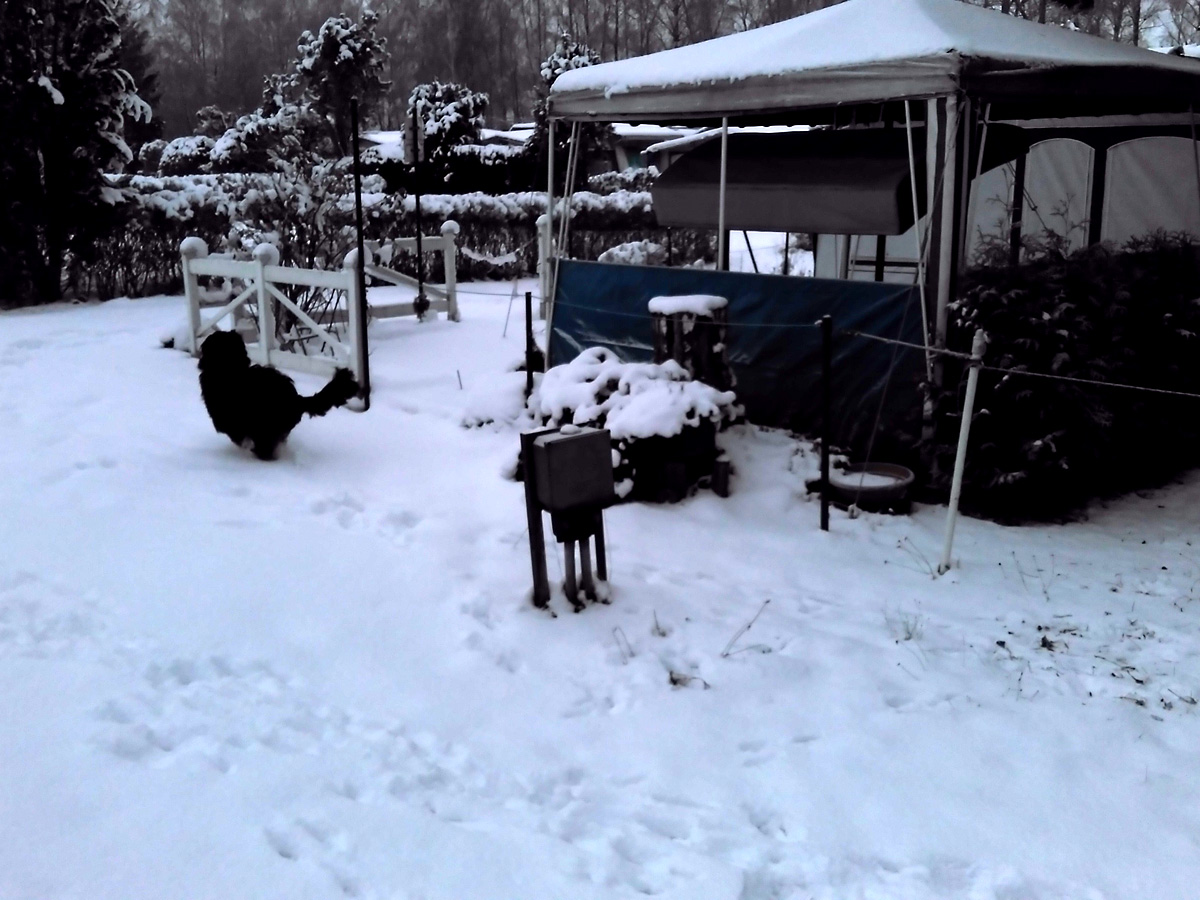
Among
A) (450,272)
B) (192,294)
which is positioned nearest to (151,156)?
(450,272)

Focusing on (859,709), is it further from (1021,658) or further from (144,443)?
(144,443)

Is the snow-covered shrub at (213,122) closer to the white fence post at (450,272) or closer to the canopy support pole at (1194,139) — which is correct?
the white fence post at (450,272)

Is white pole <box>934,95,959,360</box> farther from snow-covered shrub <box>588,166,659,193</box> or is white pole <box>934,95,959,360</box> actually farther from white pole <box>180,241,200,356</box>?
snow-covered shrub <box>588,166,659,193</box>

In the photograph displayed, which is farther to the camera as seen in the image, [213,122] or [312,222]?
[213,122]

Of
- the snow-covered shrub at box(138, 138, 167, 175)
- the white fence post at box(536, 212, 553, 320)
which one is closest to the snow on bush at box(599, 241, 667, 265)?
the white fence post at box(536, 212, 553, 320)

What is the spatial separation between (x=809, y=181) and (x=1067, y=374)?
318 centimetres

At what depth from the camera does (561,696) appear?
3.93m

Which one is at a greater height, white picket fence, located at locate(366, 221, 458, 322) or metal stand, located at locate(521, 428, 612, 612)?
white picket fence, located at locate(366, 221, 458, 322)

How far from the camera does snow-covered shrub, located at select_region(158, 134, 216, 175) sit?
29016 mm

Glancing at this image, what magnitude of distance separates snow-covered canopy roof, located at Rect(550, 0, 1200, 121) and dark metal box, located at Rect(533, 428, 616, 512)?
318 cm

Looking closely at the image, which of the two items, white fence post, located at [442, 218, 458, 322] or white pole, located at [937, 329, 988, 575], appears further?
white fence post, located at [442, 218, 458, 322]

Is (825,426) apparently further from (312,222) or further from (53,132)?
(53,132)

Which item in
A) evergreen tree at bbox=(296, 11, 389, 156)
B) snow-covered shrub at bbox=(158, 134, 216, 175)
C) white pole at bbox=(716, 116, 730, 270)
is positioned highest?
evergreen tree at bbox=(296, 11, 389, 156)

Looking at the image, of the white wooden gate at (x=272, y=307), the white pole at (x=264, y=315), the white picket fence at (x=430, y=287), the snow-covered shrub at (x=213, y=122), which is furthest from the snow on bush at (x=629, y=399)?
the snow-covered shrub at (x=213, y=122)
